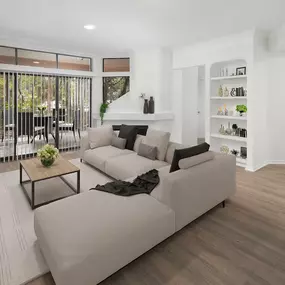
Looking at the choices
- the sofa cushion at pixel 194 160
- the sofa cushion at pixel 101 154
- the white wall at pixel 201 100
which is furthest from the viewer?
the white wall at pixel 201 100

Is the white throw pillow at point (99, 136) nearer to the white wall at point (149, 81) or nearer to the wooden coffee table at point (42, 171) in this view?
the wooden coffee table at point (42, 171)

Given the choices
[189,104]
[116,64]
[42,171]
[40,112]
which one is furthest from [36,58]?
[189,104]

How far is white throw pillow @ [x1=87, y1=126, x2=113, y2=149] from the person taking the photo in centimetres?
488

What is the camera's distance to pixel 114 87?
6863 millimetres

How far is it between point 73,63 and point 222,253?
232 inches

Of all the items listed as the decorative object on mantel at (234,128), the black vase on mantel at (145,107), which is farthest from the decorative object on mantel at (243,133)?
the black vase on mantel at (145,107)

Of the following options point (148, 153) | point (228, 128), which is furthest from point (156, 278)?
point (228, 128)

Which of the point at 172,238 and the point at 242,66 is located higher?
the point at 242,66

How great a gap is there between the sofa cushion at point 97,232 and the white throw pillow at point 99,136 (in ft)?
8.47

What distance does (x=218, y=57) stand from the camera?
509cm

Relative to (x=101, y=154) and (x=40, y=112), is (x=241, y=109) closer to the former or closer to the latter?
(x=101, y=154)

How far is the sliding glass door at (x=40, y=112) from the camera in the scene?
526 centimetres

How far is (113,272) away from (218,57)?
4786 mm

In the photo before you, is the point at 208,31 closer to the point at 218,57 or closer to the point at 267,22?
the point at 218,57
